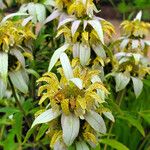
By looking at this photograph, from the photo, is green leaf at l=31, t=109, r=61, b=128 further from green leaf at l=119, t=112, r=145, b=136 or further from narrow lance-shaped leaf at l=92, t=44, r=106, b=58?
green leaf at l=119, t=112, r=145, b=136

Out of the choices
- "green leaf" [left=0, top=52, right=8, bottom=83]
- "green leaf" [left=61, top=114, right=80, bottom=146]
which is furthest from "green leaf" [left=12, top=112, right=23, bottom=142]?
"green leaf" [left=61, top=114, right=80, bottom=146]

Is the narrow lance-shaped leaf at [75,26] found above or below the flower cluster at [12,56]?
above

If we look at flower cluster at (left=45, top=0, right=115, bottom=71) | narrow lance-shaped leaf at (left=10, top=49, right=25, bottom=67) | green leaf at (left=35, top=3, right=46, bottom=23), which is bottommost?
narrow lance-shaped leaf at (left=10, top=49, right=25, bottom=67)

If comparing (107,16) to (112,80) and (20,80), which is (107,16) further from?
(20,80)

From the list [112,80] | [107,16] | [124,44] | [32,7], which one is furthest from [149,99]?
[107,16]

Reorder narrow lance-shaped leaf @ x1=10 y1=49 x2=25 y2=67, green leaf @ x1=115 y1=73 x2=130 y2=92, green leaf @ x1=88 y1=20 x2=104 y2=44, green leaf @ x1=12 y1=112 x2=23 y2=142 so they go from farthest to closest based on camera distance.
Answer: green leaf @ x1=115 y1=73 x2=130 y2=92 → green leaf @ x1=12 y1=112 x2=23 y2=142 → narrow lance-shaped leaf @ x1=10 y1=49 x2=25 y2=67 → green leaf @ x1=88 y1=20 x2=104 y2=44

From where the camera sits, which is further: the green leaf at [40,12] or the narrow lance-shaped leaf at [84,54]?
the green leaf at [40,12]

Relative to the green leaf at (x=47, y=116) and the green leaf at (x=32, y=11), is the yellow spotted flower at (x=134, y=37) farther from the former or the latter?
the green leaf at (x=47, y=116)

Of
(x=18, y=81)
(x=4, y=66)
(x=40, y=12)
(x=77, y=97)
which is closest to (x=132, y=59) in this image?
(x=40, y=12)

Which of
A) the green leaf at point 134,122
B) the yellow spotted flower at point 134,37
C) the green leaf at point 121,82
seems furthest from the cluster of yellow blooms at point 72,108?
the yellow spotted flower at point 134,37
